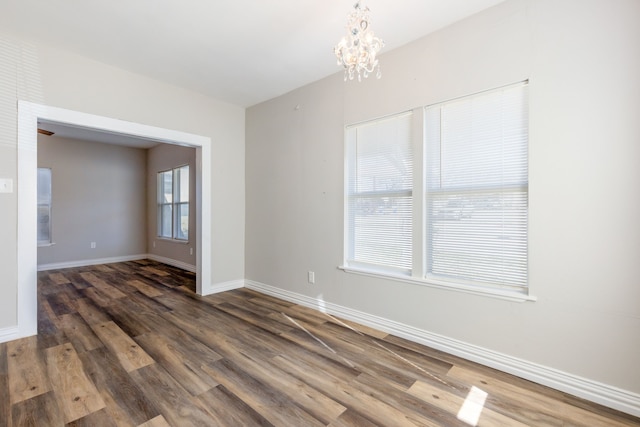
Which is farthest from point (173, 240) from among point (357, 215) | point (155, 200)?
point (357, 215)

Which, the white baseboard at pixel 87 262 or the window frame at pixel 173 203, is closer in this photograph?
the white baseboard at pixel 87 262

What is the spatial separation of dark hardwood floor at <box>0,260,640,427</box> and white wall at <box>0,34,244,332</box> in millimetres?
960

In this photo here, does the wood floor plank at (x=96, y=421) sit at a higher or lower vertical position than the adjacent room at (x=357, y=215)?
lower

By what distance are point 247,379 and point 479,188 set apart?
7.39 ft

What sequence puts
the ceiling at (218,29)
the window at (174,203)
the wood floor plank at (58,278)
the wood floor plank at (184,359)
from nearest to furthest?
the wood floor plank at (184,359), the ceiling at (218,29), the wood floor plank at (58,278), the window at (174,203)

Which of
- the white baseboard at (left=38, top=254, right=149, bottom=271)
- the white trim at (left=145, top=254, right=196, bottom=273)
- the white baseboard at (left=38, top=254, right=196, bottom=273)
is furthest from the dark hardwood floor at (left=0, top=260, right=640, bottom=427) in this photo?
the white baseboard at (left=38, top=254, right=149, bottom=271)

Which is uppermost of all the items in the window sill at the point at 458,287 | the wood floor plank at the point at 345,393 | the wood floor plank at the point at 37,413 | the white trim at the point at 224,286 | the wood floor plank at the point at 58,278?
the window sill at the point at 458,287

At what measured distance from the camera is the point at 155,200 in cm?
689

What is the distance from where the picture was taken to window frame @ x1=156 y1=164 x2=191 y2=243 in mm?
6037

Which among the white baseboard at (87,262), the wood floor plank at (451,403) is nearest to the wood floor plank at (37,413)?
the wood floor plank at (451,403)

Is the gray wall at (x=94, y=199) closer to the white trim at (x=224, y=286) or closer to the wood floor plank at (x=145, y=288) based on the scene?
the wood floor plank at (x=145, y=288)

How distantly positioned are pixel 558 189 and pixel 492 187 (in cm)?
40

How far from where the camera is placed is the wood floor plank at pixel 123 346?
225cm

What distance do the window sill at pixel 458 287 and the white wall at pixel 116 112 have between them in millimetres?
2136
